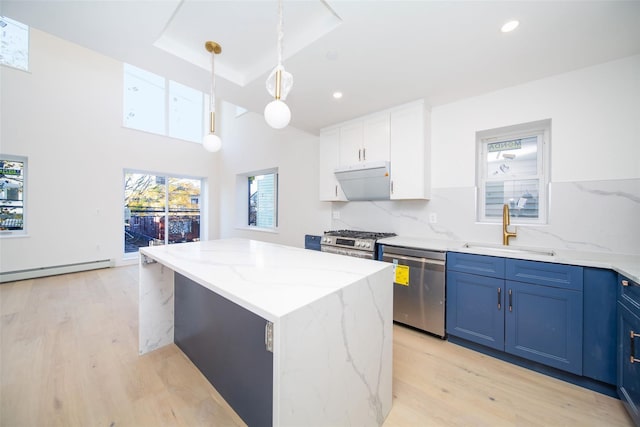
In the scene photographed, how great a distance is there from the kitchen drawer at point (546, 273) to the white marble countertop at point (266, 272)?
1.21 meters

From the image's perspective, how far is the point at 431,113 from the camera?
2756 mm

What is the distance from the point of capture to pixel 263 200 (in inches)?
207

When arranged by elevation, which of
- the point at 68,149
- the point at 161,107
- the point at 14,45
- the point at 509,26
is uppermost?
the point at 14,45

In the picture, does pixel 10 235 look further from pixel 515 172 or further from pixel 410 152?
pixel 515 172

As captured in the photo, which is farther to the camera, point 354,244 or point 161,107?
point 161,107

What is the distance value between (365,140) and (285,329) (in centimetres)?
261

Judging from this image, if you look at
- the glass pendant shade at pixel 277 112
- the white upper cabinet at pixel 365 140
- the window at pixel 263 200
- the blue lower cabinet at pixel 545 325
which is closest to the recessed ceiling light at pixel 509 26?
the white upper cabinet at pixel 365 140

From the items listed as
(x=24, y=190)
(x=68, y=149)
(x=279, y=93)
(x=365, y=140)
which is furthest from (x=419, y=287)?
(x=24, y=190)

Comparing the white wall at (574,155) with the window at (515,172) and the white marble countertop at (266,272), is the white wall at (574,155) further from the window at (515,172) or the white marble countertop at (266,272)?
the white marble countertop at (266,272)

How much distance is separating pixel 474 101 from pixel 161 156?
5.78m

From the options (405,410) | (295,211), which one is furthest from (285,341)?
(295,211)

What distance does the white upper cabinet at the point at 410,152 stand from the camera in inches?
101

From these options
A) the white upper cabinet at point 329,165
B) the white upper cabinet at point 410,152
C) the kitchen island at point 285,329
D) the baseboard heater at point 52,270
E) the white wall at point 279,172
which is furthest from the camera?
the white wall at point 279,172

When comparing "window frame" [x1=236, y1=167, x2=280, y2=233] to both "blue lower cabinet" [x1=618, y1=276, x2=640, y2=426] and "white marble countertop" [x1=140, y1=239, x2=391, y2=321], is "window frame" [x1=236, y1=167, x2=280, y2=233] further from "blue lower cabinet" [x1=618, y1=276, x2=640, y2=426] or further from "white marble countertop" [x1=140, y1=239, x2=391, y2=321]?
"blue lower cabinet" [x1=618, y1=276, x2=640, y2=426]
